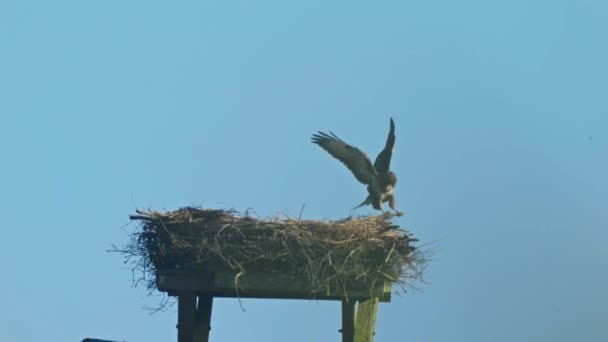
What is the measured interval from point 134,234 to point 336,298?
133 cm

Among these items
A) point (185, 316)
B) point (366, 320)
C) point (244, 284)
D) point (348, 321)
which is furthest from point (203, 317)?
point (366, 320)

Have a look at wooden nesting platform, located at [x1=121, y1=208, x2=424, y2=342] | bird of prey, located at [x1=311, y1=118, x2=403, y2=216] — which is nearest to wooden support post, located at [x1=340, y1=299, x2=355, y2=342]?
wooden nesting platform, located at [x1=121, y1=208, x2=424, y2=342]

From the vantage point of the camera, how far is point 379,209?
8.92 m

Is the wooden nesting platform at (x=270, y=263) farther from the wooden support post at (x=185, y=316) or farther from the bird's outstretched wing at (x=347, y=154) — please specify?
the bird's outstretched wing at (x=347, y=154)

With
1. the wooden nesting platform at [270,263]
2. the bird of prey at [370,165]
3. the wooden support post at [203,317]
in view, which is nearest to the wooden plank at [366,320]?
the wooden nesting platform at [270,263]

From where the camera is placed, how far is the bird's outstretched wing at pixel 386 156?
8.65 metres

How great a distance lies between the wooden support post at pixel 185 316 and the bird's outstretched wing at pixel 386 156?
3.50 meters

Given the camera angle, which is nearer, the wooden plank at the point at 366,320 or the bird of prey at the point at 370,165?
the wooden plank at the point at 366,320

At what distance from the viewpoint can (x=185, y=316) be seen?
5.57m

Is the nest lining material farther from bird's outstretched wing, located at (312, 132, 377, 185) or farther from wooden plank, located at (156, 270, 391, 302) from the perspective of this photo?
bird's outstretched wing, located at (312, 132, 377, 185)

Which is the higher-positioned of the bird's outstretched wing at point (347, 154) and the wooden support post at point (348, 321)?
the bird's outstretched wing at point (347, 154)

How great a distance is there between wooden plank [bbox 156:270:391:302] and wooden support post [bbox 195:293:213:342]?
0.26 metres

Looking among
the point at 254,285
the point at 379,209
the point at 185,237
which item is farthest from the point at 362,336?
the point at 379,209

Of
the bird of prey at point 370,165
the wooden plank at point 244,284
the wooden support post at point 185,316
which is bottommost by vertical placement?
the wooden support post at point 185,316
